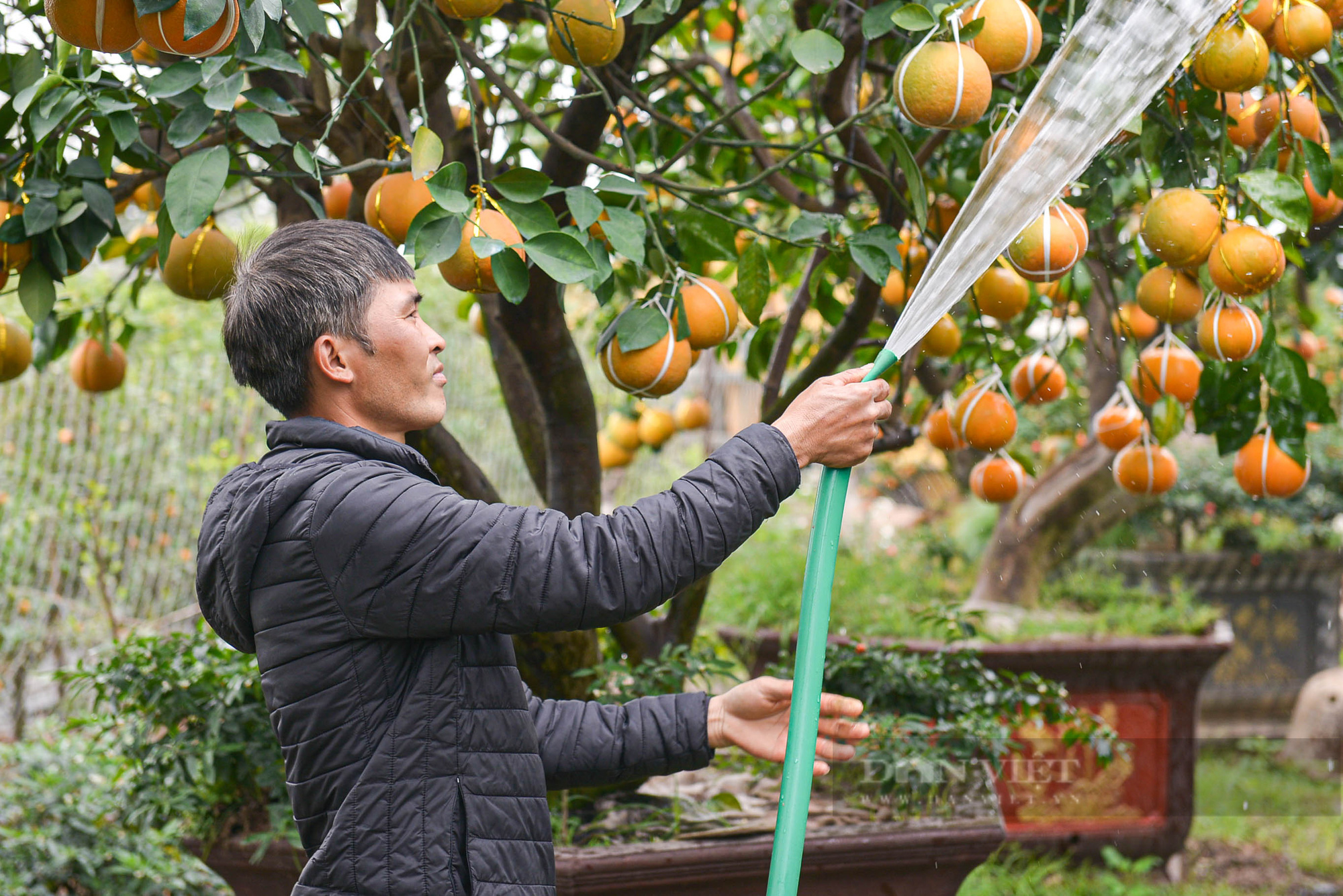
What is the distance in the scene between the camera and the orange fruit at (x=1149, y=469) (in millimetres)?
1743

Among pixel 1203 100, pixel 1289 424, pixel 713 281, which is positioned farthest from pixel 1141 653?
pixel 713 281

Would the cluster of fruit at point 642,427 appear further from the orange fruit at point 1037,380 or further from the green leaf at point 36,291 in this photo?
the green leaf at point 36,291

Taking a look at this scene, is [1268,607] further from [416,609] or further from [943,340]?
[416,609]

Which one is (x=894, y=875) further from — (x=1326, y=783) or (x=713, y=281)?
(x=1326, y=783)

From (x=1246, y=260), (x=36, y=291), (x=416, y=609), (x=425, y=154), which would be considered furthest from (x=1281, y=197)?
(x=36, y=291)

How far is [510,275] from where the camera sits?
1062 millimetres

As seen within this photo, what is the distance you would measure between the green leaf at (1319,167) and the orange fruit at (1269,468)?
0.44 meters

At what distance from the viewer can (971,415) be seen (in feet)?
5.25

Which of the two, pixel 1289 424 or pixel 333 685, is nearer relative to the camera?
pixel 333 685

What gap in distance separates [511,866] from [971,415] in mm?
975

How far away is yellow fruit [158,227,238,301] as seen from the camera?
4.63ft

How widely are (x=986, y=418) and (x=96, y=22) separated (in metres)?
1.20

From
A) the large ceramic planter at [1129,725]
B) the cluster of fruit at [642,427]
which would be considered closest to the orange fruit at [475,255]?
the cluster of fruit at [642,427]

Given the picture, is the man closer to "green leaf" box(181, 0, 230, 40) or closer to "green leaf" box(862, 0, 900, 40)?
"green leaf" box(181, 0, 230, 40)
